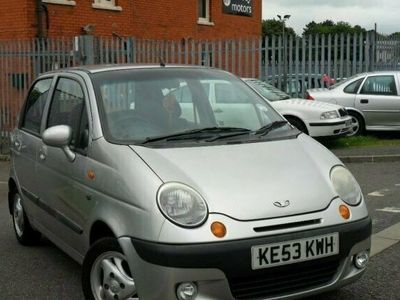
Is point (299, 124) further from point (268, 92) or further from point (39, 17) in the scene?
point (39, 17)

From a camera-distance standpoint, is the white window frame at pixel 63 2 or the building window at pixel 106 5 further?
the building window at pixel 106 5

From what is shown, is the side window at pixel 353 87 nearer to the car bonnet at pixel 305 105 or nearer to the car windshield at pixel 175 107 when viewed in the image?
the car bonnet at pixel 305 105

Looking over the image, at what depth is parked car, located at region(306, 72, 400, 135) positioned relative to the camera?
13.0 meters

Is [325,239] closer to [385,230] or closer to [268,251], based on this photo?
[268,251]

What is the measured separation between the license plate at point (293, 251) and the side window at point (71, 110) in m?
1.50

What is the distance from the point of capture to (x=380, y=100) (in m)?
13.0

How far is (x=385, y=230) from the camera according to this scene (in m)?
5.88

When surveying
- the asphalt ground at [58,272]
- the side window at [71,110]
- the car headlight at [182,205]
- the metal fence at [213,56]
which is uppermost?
the metal fence at [213,56]

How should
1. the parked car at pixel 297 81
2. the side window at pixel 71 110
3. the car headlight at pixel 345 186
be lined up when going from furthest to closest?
the parked car at pixel 297 81, the side window at pixel 71 110, the car headlight at pixel 345 186

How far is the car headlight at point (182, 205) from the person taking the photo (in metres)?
3.22

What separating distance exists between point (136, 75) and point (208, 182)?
4.53 ft

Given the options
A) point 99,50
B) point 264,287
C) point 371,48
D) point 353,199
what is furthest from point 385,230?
point 371,48

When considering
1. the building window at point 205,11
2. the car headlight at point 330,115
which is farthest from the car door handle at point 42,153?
the building window at point 205,11

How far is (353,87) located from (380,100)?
71cm
